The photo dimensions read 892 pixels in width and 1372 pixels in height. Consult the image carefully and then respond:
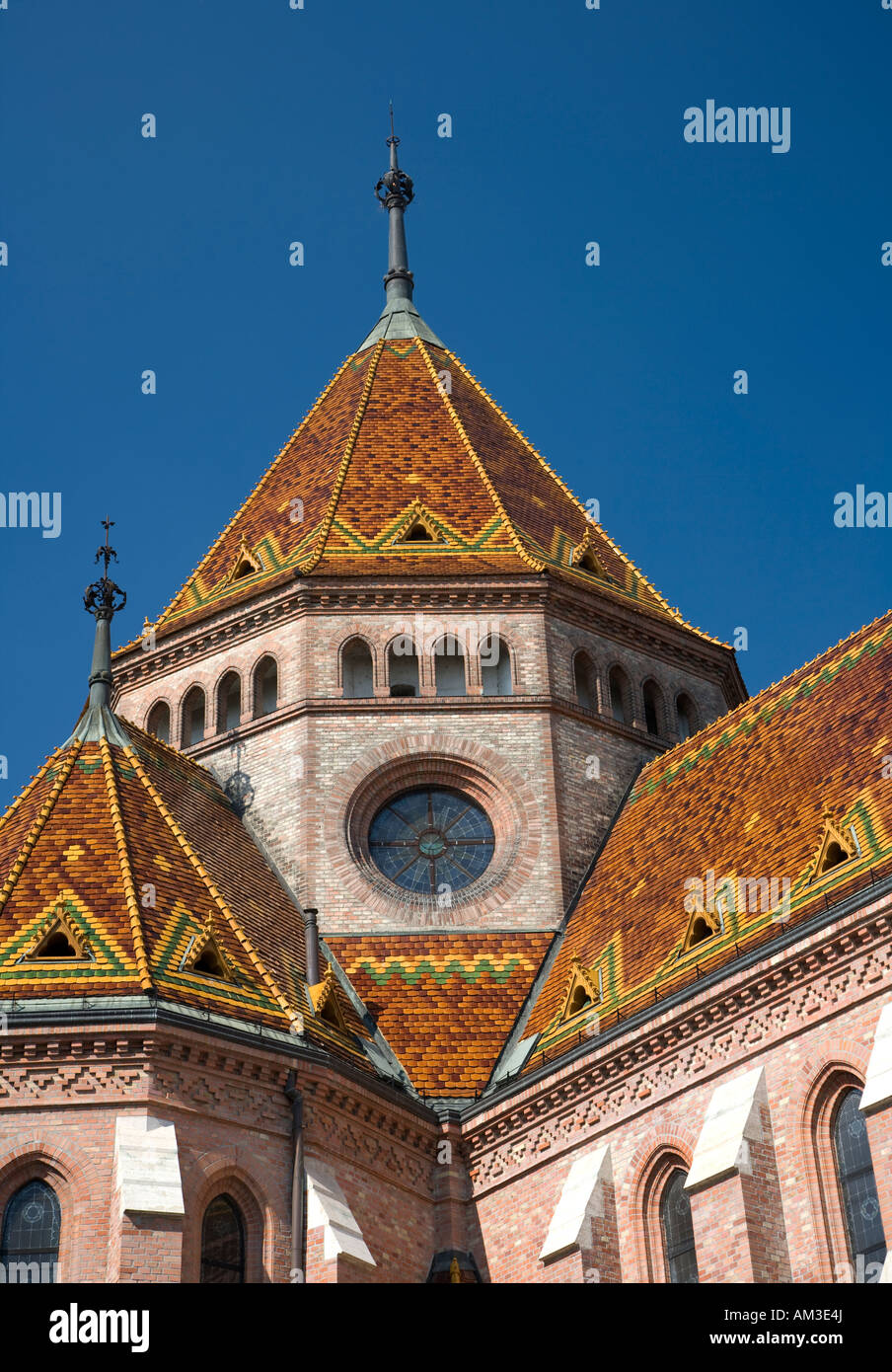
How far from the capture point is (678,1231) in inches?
1136

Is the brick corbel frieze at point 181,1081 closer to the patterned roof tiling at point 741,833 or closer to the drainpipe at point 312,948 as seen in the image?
the drainpipe at point 312,948

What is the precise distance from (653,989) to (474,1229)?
456cm

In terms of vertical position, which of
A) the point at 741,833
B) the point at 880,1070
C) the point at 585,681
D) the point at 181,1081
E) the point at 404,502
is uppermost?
the point at 404,502

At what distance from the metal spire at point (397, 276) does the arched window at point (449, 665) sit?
1135 centimetres

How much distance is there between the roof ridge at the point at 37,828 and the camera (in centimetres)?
3077

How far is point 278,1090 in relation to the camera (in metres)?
29.2

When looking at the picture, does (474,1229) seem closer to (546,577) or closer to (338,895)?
(338,895)

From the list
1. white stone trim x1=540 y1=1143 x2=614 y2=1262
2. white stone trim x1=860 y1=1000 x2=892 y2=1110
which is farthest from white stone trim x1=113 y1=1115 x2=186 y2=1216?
white stone trim x1=860 y1=1000 x2=892 y2=1110

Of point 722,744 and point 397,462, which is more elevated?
point 397,462

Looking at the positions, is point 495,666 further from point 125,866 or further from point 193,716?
point 125,866

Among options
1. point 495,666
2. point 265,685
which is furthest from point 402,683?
point 265,685

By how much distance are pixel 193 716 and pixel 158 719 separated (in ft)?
2.84
